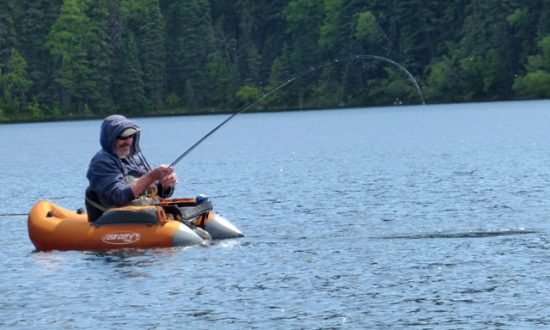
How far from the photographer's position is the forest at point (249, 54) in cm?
13400

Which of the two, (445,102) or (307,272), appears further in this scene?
(445,102)

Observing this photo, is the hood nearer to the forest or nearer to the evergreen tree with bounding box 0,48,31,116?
the forest

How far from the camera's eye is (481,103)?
135000mm

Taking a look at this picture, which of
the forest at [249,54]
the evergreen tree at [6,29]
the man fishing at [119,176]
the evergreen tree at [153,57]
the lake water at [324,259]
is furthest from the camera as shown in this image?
the evergreen tree at [153,57]

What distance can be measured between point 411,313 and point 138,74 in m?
129

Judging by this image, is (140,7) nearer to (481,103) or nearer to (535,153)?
(481,103)

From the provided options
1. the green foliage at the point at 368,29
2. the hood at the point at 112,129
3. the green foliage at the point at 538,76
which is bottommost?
the green foliage at the point at 538,76

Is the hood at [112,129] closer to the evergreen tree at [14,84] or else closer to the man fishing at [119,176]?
the man fishing at [119,176]

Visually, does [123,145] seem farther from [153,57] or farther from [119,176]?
[153,57]

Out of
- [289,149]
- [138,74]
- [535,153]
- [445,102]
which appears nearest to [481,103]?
[445,102]

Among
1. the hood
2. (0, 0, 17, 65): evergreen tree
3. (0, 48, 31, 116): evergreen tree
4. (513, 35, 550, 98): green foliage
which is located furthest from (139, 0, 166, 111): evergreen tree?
the hood

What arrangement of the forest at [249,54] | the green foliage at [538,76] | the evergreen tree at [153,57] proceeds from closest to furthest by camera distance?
the green foliage at [538,76] → the forest at [249,54] → the evergreen tree at [153,57]

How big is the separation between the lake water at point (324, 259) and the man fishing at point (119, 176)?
93cm

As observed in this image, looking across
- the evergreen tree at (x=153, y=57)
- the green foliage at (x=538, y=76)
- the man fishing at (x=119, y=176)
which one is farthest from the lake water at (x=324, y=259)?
the evergreen tree at (x=153, y=57)
